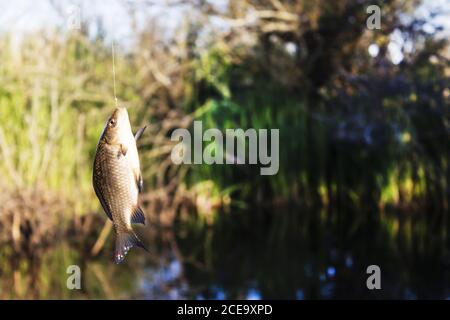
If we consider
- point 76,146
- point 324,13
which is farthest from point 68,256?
point 324,13

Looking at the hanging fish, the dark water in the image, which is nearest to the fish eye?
the hanging fish

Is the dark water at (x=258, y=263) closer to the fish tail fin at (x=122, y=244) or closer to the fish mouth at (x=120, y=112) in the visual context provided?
the fish tail fin at (x=122, y=244)

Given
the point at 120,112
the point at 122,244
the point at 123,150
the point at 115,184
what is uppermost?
the point at 120,112

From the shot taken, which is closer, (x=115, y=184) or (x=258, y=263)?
(x=115, y=184)

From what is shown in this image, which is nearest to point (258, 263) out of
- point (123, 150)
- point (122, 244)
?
point (122, 244)

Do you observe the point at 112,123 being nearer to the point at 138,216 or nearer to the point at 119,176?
the point at 119,176

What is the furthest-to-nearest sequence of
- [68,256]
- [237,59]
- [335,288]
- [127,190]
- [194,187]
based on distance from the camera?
[237,59]
[194,187]
[68,256]
[335,288]
[127,190]
